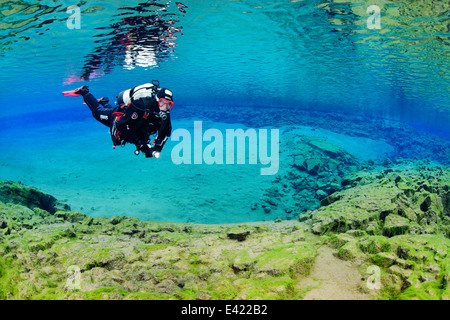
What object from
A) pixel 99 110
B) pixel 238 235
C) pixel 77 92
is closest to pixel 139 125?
pixel 99 110

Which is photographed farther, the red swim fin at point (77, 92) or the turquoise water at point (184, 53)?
the turquoise water at point (184, 53)

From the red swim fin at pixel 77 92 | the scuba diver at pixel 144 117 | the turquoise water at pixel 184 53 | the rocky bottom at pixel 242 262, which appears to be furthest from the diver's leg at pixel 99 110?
the turquoise water at pixel 184 53

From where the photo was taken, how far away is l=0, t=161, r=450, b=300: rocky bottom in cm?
337

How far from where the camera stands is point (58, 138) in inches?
1023

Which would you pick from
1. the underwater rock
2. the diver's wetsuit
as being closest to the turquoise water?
the underwater rock

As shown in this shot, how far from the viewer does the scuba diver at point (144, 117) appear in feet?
18.2

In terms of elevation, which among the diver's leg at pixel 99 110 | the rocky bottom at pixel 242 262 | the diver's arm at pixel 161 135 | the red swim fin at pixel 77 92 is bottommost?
the rocky bottom at pixel 242 262

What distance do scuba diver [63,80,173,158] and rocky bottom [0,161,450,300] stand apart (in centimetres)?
235

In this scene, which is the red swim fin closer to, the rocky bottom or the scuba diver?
the scuba diver

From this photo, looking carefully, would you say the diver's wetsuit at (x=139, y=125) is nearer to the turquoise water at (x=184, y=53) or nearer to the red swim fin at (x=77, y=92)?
the red swim fin at (x=77, y=92)

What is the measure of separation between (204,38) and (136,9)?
6.54 metres

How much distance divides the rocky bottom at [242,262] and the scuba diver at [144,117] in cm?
235
